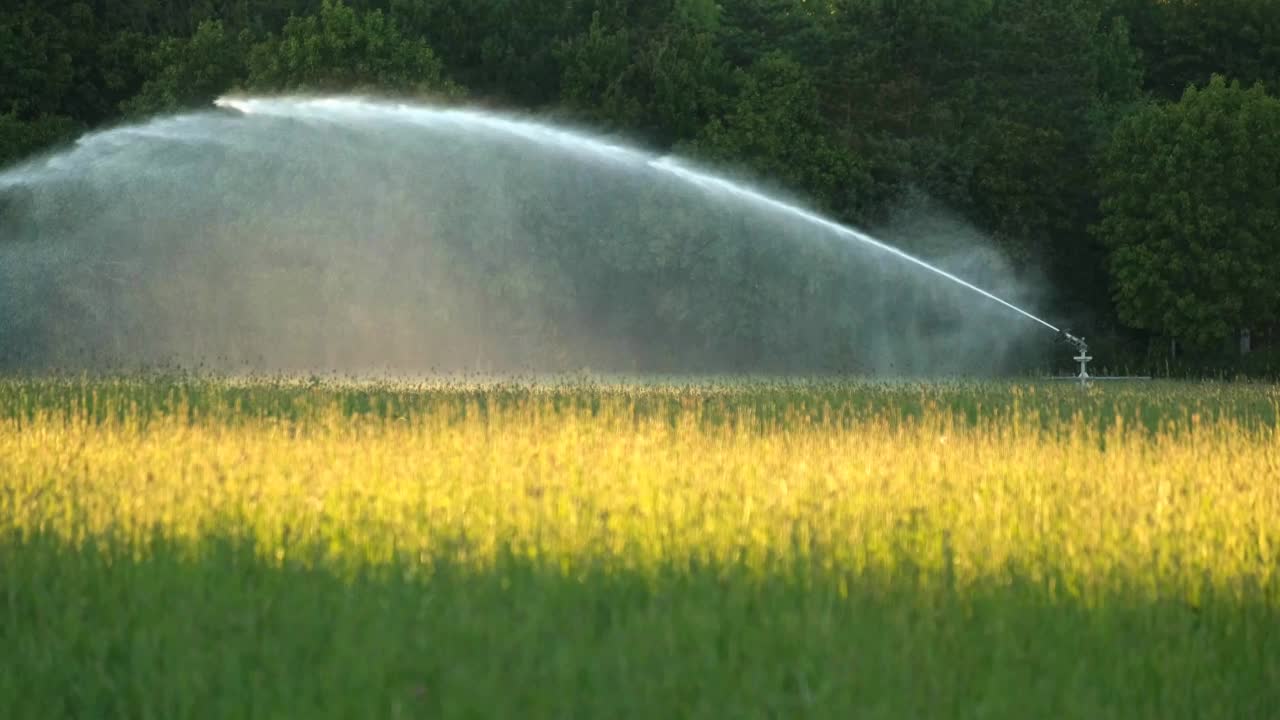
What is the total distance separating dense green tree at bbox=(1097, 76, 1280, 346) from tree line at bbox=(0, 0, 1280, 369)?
3.3 inches

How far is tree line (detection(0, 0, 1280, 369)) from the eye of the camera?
57094 mm

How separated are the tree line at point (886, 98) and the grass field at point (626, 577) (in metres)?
39.7

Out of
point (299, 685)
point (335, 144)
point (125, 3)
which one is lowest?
point (299, 685)

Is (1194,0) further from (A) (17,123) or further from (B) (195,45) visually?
(A) (17,123)

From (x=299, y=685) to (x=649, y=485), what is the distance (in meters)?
6.80

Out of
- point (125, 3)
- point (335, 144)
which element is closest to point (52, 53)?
point (125, 3)

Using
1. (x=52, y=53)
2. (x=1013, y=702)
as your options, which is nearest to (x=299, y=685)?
(x=1013, y=702)

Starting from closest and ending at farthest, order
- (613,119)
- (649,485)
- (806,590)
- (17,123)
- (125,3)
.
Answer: (806,590) → (649,485) → (17,123) → (613,119) → (125,3)

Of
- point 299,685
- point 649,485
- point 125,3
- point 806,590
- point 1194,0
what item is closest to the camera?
point 299,685

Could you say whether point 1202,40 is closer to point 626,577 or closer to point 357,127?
point 357,127

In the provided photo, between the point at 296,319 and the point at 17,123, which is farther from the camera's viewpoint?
the point at 17,123

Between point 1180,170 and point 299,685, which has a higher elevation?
point 1180,170

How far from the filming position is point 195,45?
57.6 meters

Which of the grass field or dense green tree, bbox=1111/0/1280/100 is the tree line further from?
the grass field
